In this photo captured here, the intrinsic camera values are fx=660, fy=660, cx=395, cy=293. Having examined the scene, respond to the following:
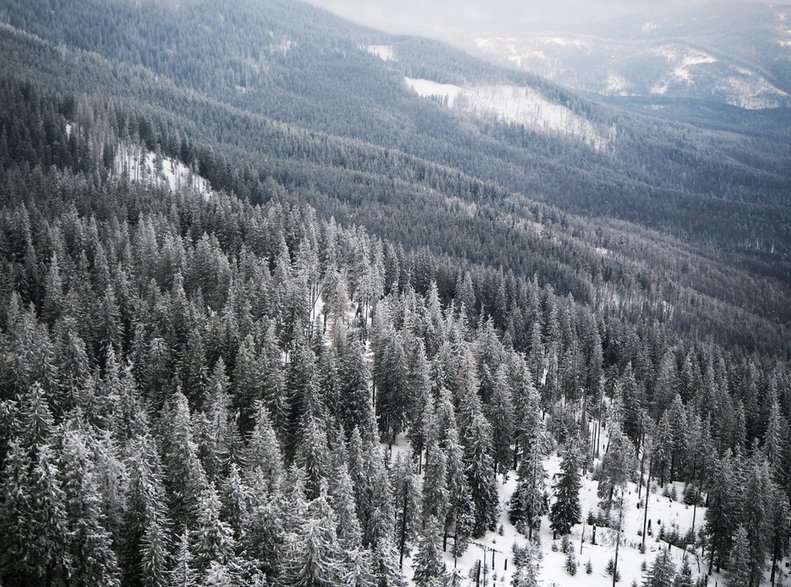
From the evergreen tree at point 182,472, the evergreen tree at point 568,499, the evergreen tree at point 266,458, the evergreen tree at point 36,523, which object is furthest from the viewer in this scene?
the evergreen tree at point 568,499

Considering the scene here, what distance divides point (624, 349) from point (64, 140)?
131 m

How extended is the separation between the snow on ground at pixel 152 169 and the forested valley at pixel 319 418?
25.0 metres

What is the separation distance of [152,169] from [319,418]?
12361cm

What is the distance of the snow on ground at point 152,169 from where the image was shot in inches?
6294

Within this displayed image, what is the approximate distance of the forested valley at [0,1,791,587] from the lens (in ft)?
130

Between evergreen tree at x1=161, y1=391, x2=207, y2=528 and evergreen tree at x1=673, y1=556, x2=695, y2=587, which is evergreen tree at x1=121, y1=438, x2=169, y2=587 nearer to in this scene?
evergreen tree at x1=161, y1=391, x2=207, y2=528

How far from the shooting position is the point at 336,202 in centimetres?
19525

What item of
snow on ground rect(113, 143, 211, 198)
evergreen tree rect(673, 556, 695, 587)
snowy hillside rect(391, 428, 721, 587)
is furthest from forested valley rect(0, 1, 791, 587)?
snow on ground rect(113, 143, 211, 198)

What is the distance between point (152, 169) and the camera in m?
165

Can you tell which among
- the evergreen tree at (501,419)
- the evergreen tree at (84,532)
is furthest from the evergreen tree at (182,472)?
the evergreen tree at (501,419)

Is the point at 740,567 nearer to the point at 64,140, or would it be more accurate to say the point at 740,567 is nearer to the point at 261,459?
the point at 261,459

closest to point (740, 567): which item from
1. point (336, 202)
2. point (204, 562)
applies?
point (204, 562)

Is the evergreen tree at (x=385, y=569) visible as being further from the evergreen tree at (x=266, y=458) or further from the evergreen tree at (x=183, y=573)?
the evergreen tree at (x=183, y=573)

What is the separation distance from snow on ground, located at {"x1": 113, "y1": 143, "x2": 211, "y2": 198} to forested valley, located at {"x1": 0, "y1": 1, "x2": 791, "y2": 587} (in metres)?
25.0
